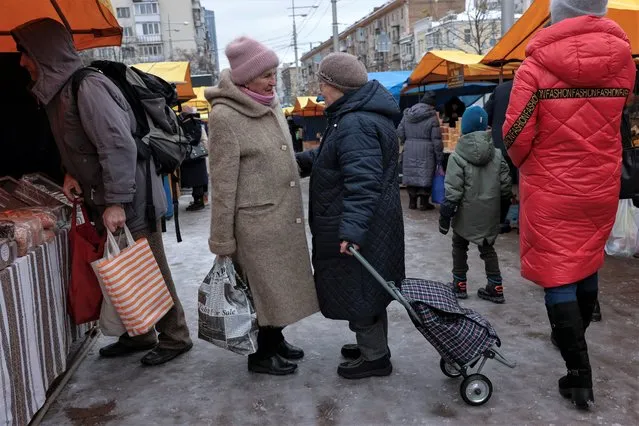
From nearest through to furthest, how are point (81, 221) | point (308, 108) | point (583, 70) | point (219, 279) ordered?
point (583, 70), point (219, 279), point (81, 221), point (308, 108)

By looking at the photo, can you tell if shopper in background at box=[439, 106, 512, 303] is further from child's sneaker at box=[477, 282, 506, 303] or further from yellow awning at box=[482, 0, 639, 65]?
yellow awning at box=[482, 0, 639, 65]

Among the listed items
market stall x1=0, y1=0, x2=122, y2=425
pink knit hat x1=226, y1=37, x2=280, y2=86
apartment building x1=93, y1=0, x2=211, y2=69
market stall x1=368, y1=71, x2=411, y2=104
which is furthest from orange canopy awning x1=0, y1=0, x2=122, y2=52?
apartment building x1=93, y1=0, x2=211, y2=69

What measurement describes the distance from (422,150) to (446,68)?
2150 mm

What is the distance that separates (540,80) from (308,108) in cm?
1824

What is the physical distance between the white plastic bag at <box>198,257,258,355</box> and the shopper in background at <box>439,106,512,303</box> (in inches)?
79.0

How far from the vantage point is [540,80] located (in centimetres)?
267

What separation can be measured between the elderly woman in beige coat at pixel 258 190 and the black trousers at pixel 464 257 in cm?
180

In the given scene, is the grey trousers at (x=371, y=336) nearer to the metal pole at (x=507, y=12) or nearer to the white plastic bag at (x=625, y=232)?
the white plastic bag at (x=625, y=232)

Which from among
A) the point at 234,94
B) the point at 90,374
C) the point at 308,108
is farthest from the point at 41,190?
the point at 308,108

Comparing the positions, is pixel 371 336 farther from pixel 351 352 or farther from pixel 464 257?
pixel 464 257

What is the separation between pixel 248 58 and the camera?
9.73ft

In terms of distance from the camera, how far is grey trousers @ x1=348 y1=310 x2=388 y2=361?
316 cm

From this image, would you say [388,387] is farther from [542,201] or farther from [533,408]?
[542,201]

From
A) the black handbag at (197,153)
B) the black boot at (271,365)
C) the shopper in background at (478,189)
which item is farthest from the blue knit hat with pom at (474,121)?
the black handbag at (197,153)
